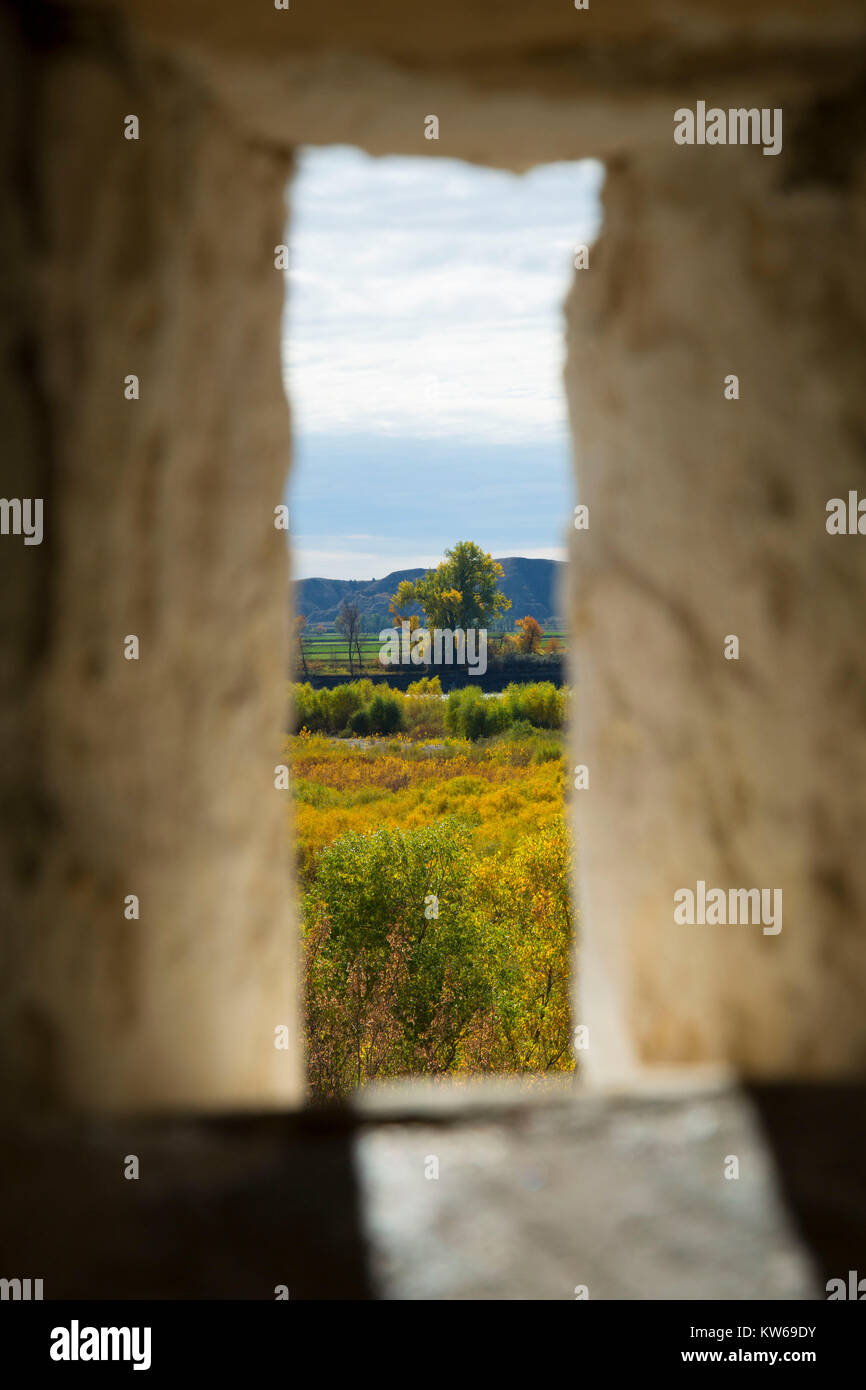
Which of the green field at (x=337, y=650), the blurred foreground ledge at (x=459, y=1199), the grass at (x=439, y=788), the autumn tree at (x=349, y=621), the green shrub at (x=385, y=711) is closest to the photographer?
the blurred foreground ledge at (x=459, y=1199)

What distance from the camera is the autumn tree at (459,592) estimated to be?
16.4m

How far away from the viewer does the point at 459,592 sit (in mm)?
17297

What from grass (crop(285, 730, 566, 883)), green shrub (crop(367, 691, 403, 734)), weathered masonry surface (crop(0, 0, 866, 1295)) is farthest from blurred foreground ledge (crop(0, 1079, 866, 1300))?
grass (crop(285, 730, 566, 883))

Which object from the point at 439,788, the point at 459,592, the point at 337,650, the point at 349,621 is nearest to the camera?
the point at 349,621

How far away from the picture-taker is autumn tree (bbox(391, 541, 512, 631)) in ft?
53.7

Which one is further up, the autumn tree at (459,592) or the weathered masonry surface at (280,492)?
the autumn tree at (459,592)

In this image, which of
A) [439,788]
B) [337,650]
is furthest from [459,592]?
[439,788]

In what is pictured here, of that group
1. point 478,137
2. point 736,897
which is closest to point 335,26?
point 478,137

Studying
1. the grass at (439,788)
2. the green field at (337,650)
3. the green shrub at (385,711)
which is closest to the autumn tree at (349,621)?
the green field at (337,650)

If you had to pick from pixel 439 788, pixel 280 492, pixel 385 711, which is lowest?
pixel 439 788

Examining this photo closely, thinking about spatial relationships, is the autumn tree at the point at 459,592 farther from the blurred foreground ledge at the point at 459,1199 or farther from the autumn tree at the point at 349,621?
the blurred foreground ledge at the point at 459,1199

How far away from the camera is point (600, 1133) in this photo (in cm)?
83

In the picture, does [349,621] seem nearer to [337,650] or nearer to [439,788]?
[337,650]

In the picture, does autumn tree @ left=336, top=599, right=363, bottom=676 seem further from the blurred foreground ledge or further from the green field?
the blurred foreground ledge
